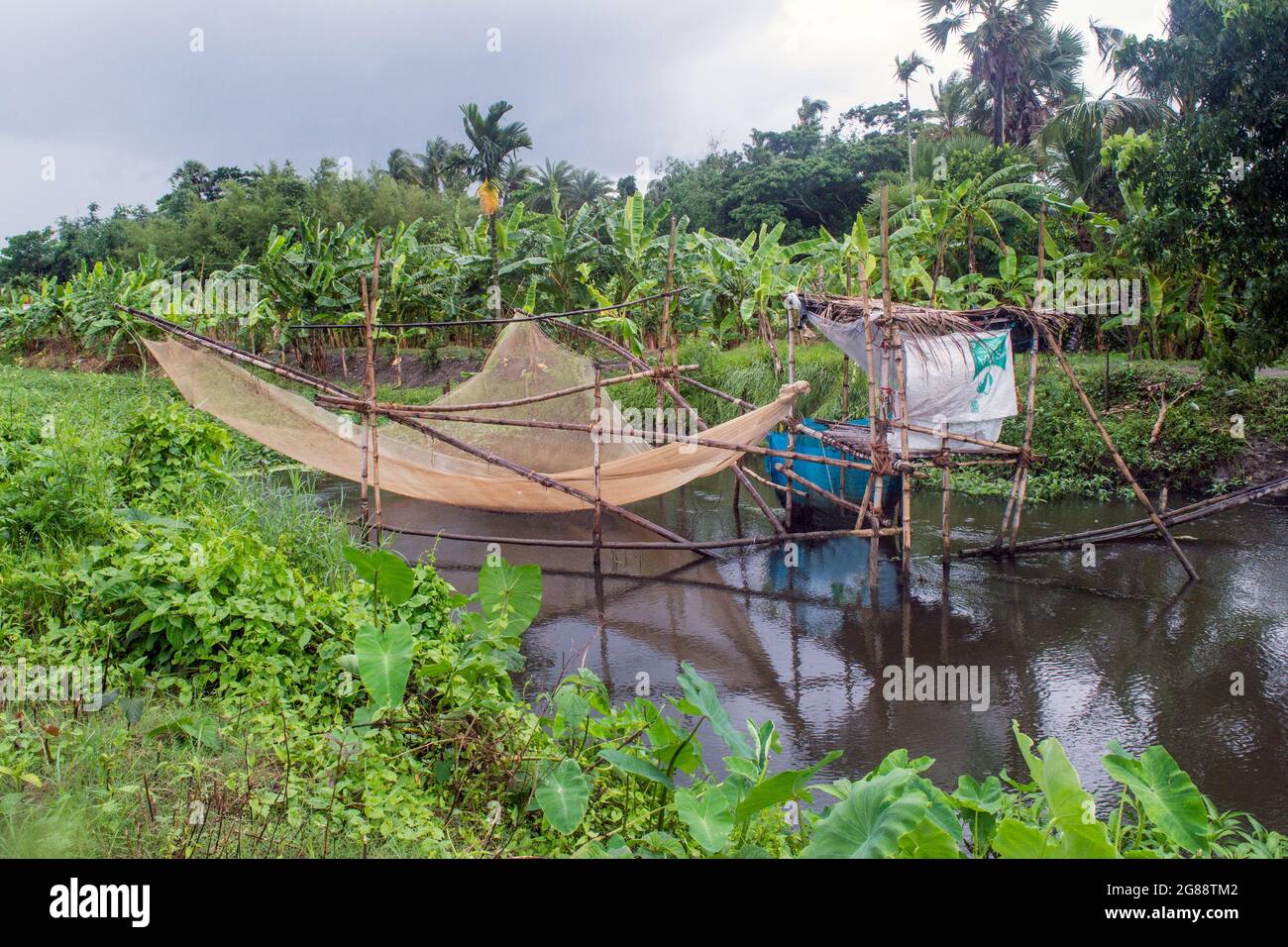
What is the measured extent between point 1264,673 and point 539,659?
10.8ft

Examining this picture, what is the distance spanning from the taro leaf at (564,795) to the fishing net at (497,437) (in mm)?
3518

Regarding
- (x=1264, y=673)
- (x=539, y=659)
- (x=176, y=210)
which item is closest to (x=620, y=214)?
(x=539, y=659)

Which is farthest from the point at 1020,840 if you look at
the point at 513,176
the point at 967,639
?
the point at 513,176

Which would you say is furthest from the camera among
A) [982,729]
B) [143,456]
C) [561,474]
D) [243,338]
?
[243,338]

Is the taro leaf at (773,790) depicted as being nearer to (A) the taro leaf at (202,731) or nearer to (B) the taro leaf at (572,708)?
(B) the taro leaf at (572,708)

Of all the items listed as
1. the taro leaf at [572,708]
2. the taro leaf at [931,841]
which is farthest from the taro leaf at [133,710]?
the taro leaf at [931,841]

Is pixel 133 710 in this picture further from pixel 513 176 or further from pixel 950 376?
pixel 513 176

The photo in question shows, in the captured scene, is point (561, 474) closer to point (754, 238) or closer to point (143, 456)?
point (143, 456)

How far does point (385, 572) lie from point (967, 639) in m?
3.17

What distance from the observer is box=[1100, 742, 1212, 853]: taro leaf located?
1868 mm

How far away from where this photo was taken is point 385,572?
257 centimetres

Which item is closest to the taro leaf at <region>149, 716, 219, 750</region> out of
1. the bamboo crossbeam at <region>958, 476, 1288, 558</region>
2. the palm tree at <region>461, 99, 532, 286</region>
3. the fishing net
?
the fishing net

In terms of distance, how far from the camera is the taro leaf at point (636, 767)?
1.97m
